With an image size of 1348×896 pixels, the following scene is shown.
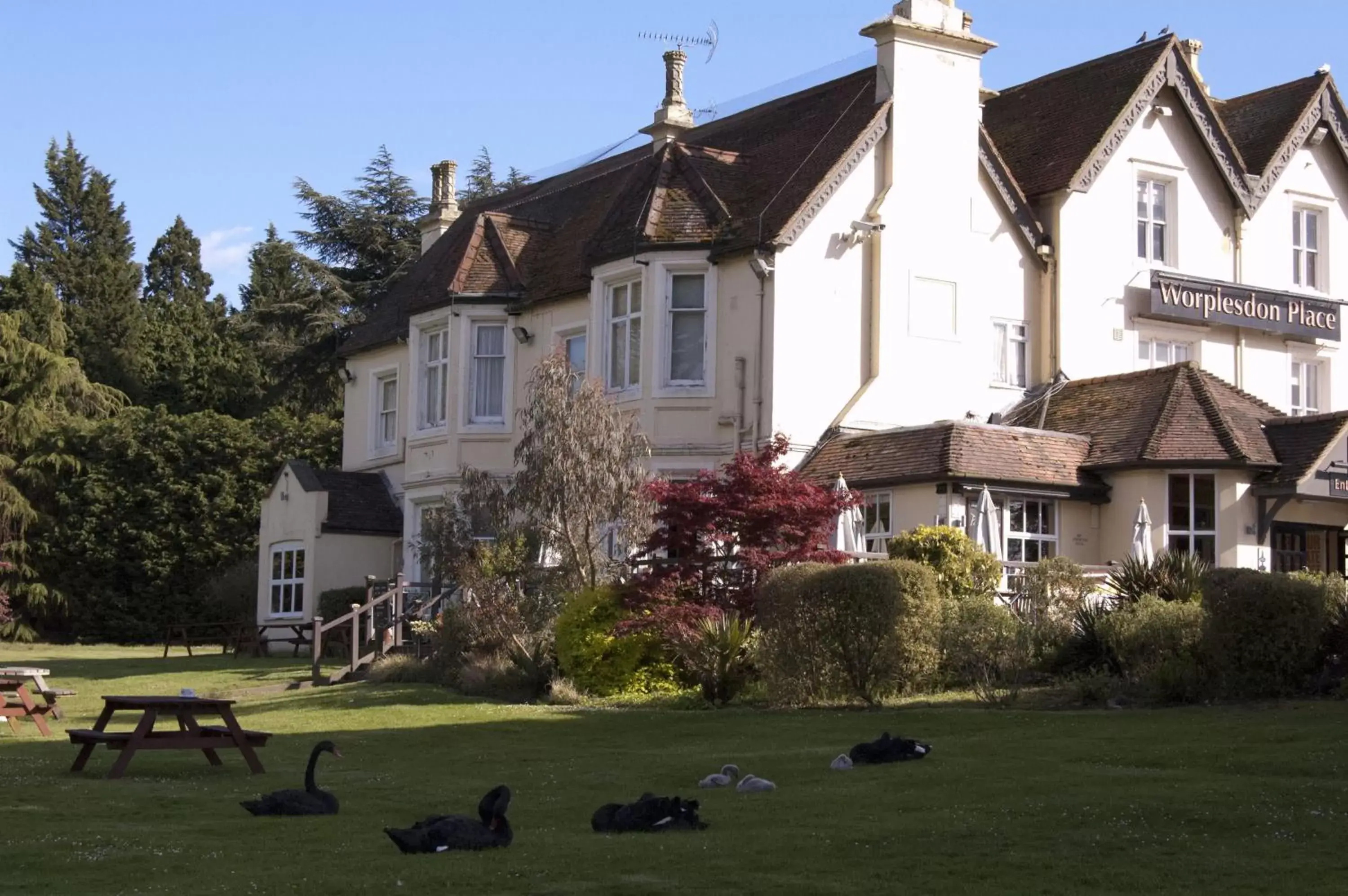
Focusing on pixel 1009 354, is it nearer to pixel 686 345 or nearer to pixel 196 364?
pixel 686 345

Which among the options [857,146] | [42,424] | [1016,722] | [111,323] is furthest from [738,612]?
[111,323]

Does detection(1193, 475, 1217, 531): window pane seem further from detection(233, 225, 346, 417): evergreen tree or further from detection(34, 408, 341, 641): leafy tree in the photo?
detection(233, 225, 346, 417): evergreen tree

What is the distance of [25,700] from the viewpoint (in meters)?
20.5

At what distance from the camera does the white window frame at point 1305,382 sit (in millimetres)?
36219

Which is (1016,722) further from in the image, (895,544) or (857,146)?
(857,146)

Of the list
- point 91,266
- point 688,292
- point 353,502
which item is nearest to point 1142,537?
point 688,292

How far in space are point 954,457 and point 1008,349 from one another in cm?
607

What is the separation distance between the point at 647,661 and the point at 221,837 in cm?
1266

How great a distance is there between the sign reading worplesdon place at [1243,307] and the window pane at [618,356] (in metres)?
9.73

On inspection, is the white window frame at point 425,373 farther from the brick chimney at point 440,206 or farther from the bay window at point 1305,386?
the bay window at point 1305,386

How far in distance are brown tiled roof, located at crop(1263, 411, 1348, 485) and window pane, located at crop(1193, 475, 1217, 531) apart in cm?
82

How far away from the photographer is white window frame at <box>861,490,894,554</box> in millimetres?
28984

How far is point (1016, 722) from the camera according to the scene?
60.3 feet

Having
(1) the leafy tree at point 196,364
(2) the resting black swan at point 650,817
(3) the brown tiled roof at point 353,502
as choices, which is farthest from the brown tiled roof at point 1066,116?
(1) the leafy tree at point 196,364
